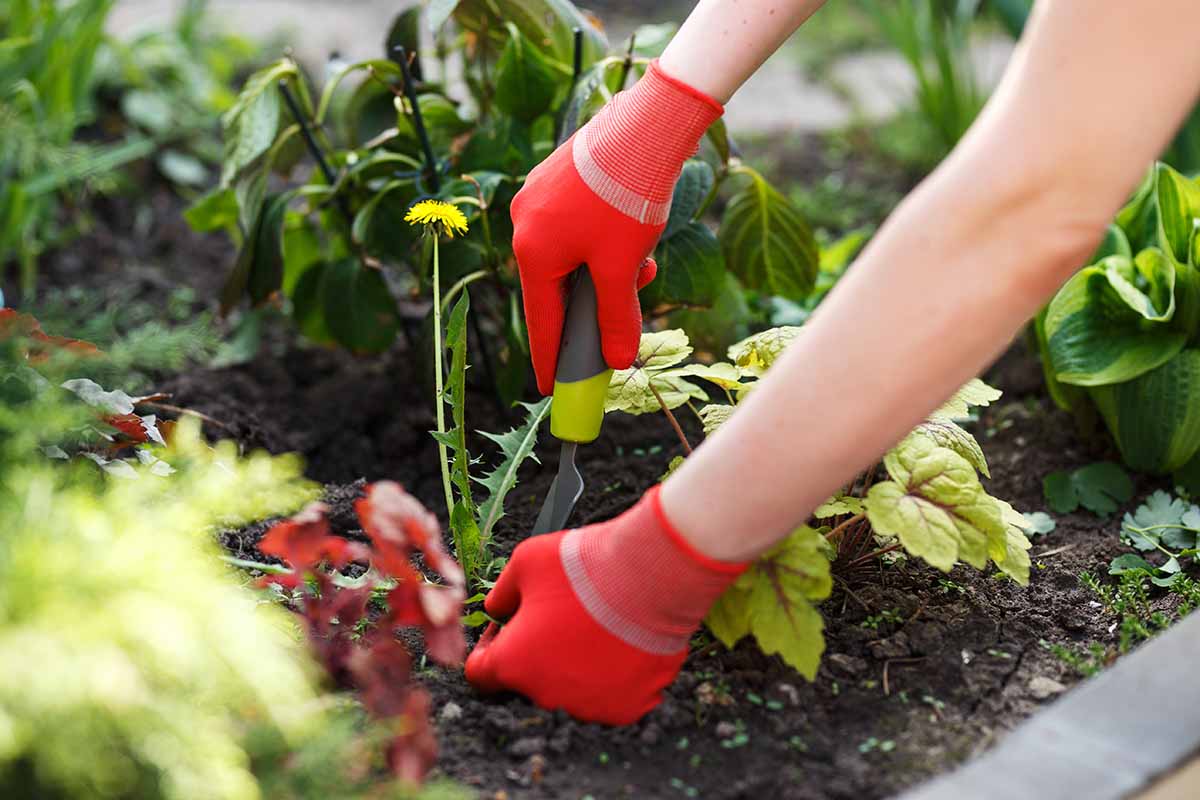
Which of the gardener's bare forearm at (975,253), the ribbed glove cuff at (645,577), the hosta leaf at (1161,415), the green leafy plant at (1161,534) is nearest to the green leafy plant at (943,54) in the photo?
the hosta leaf at (1161,415)

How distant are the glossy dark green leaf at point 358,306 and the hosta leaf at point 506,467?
0.47 metres

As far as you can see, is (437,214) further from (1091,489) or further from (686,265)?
(1091,489)

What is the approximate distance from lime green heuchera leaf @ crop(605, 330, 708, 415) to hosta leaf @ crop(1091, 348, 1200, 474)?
72cm

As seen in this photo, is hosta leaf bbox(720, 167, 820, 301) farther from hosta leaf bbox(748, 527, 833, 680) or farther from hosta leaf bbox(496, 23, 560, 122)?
hosta leaf bbox(748, 527, 833, 680)

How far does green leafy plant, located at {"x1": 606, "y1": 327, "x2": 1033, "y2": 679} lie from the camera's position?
123 centimetres

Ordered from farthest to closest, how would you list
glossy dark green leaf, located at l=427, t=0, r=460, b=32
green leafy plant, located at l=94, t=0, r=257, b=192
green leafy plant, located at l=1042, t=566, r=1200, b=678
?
green leafy plant, located at l=94, t=0, r=257, b=192, glossy dark green leaf, located at l=427, t=0, r=460, b=32, green leafy plant, located at l=1042, t=566, r=1200, b=678

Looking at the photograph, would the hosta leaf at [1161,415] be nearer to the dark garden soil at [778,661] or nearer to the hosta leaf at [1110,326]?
the hosta leaf at [1110,326]

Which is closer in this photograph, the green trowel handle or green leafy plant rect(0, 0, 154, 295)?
the green trowel handle

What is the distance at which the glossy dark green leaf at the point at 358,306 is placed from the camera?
77.2 inches

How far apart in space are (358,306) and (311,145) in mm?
271

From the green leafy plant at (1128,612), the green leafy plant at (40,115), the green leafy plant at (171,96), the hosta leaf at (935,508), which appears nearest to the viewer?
the hosta leaf at (935,508)

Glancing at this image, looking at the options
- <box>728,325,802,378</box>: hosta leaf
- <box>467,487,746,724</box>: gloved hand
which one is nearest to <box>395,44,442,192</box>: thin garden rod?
<box>728,325,802,378</box>: hosta leaf

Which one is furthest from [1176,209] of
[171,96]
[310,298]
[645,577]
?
[171,96]

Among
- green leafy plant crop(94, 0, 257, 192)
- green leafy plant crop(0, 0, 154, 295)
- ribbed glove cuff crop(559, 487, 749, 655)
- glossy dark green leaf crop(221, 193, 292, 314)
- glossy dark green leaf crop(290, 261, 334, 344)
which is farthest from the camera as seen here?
green leafy plant crop(94, 0, 257, 192)
